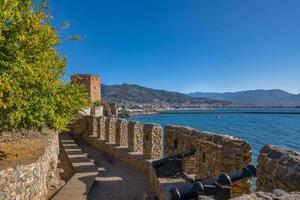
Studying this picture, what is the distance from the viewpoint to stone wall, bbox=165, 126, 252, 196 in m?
5.97

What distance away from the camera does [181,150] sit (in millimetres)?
9133

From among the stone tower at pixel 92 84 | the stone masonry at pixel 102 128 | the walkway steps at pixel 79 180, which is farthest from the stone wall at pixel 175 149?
the stone tower at pixel 92 84

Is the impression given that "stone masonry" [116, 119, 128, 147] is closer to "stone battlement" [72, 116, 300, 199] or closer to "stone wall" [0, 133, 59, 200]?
"stone battlement" [72, 116, 300, 199]

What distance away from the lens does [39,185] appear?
9.19 m

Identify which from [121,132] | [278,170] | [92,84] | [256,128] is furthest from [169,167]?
[256,128]

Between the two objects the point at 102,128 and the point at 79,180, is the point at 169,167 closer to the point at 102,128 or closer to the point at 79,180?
the point at 79,180

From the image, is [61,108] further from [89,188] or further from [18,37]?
[18,37]

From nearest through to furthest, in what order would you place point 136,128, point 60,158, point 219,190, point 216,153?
point 219,190, point 216,153, point 136,128, point 60,158

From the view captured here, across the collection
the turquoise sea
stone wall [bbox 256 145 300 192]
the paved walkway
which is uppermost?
stone wall [bbox 256 145 300 192]

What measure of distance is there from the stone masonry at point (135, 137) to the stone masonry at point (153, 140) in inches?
43.0

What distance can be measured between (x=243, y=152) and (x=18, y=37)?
5.98 m

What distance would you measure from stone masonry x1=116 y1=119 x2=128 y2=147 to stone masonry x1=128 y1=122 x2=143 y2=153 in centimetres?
A: 146

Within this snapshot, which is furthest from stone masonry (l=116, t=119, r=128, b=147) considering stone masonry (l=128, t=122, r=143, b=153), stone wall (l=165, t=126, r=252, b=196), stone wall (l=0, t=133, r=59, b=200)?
stone wall (l=165, t=126, r=252, b=196)

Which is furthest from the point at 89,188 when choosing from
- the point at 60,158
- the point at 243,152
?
→ the point at 60,158
